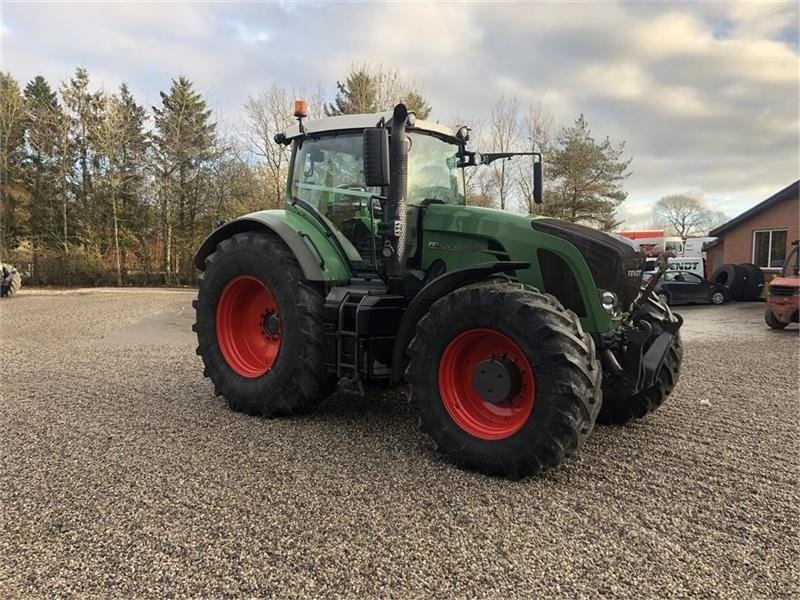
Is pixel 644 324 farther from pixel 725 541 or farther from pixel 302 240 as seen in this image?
pixel 302 240

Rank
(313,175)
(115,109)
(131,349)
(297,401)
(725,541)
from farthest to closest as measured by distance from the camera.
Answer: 1. (115,109)
2. (131,349)
3. (313,175)
4. (297,401)
5. (725,541)

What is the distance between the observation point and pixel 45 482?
10.9ft

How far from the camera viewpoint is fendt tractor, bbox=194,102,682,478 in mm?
3303

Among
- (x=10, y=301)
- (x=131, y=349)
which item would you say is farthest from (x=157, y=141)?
(x=131, y=349)

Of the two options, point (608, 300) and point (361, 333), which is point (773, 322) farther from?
point (361, 333)

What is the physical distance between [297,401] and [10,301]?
17122 millimetres

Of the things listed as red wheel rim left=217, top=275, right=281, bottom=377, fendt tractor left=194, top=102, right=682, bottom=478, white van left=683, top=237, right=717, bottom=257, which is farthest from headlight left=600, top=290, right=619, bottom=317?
white van left=683, top=237, right=717, bottom=257

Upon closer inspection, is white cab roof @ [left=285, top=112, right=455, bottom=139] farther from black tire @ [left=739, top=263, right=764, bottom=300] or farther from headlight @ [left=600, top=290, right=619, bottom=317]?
black tire @ [left=739, top=263, right=764, bottom=300]

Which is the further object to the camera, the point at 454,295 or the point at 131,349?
the point at 131,349

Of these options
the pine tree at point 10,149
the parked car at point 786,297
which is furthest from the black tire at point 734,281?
the pine tree at point 10,149

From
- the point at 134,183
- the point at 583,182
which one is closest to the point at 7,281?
the point at 134,183

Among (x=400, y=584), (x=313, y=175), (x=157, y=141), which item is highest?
(x=157, y=141)

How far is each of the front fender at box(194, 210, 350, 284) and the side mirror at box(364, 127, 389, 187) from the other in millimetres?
1056

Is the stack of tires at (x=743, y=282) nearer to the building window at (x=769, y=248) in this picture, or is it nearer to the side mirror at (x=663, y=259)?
the building window at (x=769, y=248)
